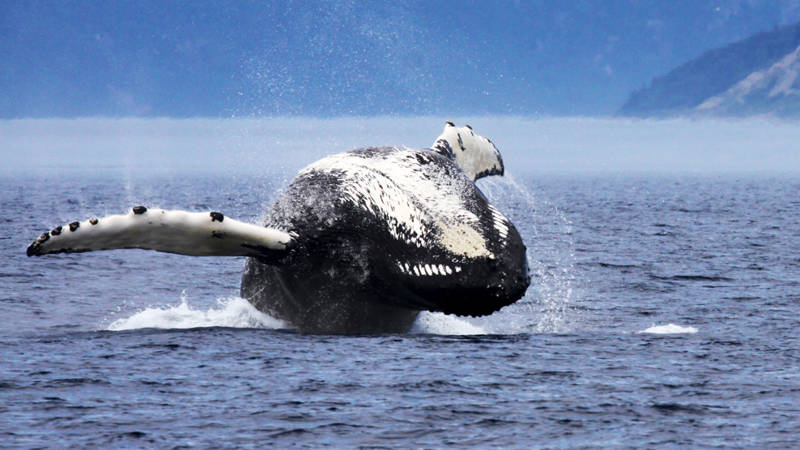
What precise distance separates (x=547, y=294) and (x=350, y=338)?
8207 mm

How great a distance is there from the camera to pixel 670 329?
16.4 metres

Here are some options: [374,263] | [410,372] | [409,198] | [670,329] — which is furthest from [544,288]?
[410,372]

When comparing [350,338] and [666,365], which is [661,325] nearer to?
[666,365]

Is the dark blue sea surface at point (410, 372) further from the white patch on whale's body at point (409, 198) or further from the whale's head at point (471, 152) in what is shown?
the whale's head at point (471, 152)

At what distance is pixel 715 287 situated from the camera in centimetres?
2220

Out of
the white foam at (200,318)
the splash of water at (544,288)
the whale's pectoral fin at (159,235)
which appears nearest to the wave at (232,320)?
the white foam at (200,318)

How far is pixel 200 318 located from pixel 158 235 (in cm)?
441

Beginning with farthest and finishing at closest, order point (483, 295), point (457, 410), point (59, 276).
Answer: point (59, 276)
point (483, 295)
point (457, 410)

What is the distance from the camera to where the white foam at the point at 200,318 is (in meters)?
15.0

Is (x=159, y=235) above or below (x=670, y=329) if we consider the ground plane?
above

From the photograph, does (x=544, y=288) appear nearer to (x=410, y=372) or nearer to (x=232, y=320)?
(x=232, y=320)

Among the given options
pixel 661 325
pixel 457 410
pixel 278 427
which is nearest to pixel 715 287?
pixel 661 325

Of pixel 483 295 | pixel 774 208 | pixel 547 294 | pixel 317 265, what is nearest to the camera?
pixel 483 295

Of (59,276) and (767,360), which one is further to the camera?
(59,276)
